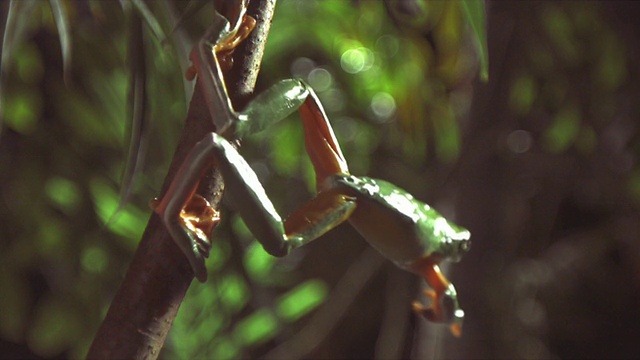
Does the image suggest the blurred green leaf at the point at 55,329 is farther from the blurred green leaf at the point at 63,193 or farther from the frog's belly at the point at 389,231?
the frog's belly at the point at 389,231

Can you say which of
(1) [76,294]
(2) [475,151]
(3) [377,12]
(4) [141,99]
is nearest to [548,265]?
(2) [475,151]

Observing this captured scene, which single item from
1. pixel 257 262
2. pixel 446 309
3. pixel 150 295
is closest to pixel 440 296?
pixel 446 309

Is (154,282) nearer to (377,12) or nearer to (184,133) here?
(184,133)

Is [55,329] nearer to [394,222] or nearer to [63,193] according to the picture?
[63,193]

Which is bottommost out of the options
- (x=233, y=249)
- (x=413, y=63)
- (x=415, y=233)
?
(x=233, y=249)

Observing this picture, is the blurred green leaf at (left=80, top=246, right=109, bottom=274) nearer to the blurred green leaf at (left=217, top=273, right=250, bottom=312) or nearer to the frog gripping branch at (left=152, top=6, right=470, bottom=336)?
the blurred green leaf at (left=217, top=273, right=250, bottom=312)

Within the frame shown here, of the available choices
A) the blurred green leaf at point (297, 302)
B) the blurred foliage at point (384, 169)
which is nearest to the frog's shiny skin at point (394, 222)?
the blurred foliage at point (384, 169)
